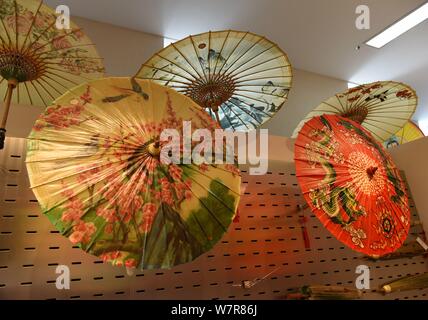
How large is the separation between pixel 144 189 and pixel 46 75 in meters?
0.91

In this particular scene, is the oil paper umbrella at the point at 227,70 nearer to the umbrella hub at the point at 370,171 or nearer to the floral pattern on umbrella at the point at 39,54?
the floral pattern on umbrella at the point at 39,54

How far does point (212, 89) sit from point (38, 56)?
3.07 feet

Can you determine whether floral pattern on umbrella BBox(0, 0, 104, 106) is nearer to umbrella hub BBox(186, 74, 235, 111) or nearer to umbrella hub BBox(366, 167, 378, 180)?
umbrella hub BBox(186, 74, 235, 111)

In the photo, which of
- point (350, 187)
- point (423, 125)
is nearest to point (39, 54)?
point (350, 187)

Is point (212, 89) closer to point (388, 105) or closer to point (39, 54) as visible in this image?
point (39, 54)

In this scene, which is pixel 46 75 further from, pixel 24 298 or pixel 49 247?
pixel 24 298

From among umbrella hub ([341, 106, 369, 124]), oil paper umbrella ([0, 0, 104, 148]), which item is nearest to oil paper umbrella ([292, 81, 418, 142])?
umbrella hub ([341, 106, 369, 124])

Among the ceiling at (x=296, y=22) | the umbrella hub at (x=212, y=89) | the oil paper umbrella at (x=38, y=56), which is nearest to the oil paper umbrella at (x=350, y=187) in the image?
the umbrella hub at (x=212, y=89)

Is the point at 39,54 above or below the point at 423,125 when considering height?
below

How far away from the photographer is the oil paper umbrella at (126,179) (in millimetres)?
1027

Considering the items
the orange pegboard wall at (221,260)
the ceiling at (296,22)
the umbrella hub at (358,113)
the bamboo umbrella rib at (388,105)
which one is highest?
the ceiling at (296,22)

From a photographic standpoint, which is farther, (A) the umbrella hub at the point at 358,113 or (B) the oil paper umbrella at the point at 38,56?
(A) the umbrella hub at the point at 358,113

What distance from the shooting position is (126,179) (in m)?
1.12

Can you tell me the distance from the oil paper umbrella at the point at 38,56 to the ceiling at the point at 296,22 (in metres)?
1.12
